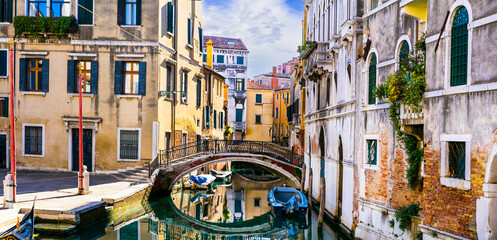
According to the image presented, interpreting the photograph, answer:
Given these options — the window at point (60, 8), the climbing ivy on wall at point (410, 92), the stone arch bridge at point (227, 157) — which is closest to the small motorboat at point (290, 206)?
the stone arch bridge at point (227, 157)

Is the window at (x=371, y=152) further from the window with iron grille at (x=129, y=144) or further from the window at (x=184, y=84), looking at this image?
the window at (x=184, y=84)

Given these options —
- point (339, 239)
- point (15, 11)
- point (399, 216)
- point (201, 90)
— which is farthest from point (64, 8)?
point (399, 216)

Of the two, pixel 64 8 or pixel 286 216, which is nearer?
pixel 286 216

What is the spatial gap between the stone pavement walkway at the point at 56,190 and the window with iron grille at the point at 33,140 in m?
0.84

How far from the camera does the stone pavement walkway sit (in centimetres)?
1109

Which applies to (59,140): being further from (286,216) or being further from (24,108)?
(286,216)

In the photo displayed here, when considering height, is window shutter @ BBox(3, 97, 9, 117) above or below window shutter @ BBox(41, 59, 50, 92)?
below

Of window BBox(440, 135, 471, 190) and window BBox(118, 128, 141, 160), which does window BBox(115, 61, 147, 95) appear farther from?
window BBox(440, 135, 471, 190)

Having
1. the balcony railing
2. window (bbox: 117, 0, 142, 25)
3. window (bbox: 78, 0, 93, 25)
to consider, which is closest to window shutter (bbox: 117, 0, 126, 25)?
window (bbox: 117, 0, 142, 25)

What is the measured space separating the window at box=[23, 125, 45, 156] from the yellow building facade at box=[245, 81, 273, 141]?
2508cm

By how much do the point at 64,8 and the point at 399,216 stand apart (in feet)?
48.4

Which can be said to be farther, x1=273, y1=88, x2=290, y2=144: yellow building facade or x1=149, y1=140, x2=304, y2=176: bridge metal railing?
x1=273, y1=88, x2=290, y2=144: yellow building facade

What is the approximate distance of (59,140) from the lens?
56.0ft

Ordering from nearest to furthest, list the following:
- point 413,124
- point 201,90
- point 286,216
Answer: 1. point 413,124
2. point 286,216
3. point 201,90
